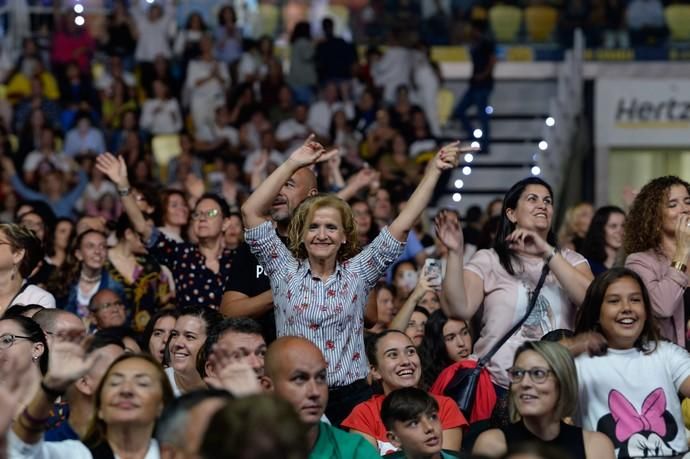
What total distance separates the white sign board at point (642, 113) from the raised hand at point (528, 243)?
13.2 m

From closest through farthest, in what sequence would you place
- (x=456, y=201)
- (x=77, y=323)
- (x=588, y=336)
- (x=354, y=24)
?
1. (x=588, y=336)
2. (x=77, y=323)
3. (x=456, y=201)
4. (x=354, y=24)

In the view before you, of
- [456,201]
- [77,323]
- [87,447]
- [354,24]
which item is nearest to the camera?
[87,447]

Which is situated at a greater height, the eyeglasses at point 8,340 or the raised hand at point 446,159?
the raised hand at point 446,159

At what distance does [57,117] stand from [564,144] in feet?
19.4

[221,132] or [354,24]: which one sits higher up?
[354,24]

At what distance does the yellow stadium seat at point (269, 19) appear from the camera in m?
22.5

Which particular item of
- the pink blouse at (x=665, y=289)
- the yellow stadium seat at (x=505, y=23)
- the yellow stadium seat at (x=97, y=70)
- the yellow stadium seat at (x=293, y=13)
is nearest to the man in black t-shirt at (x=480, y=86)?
the yellow stadium seat at (x=505, y=23)

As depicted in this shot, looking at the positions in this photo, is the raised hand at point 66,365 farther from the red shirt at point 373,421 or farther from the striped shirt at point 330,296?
the red shirt at point 373,421

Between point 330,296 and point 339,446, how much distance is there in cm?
113

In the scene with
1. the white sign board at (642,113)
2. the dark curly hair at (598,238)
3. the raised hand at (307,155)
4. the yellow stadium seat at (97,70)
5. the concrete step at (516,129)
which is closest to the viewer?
the raised hand at (307,155)

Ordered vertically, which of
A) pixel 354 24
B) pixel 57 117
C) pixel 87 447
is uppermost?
pixel 354 24

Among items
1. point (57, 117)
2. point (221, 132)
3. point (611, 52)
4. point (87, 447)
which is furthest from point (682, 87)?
point (87, 447)

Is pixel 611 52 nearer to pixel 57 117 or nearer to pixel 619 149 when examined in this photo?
pixel 619 149

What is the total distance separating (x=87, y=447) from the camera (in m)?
6.37
